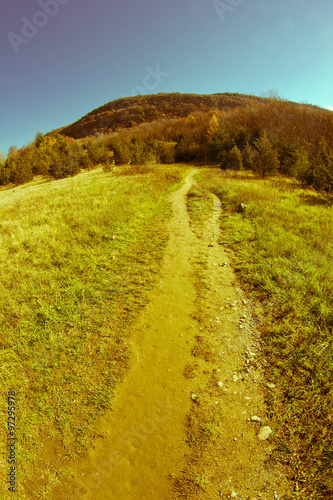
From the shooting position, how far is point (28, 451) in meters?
2.55

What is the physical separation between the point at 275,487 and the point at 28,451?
2636mm

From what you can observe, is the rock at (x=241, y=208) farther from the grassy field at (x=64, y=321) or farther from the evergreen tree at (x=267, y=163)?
the evergreen tree at (x=267, y=163)

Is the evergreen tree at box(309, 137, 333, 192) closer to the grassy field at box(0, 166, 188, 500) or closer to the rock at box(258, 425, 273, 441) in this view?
the grassy field at box(0, 166, 188, 500)

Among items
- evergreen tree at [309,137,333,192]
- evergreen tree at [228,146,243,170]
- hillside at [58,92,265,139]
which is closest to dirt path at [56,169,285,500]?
evergreen tree at [309,137,333,192]

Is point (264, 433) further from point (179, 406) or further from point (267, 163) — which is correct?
point (267, 163)

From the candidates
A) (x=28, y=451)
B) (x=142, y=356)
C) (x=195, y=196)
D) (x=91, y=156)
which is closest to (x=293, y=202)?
(x=195, y=196)

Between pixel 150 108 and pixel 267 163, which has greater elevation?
pixel 150 108

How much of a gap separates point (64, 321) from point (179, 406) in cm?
253

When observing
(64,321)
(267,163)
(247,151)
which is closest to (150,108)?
(247,151)

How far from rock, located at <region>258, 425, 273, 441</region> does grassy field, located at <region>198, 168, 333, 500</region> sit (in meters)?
0.07

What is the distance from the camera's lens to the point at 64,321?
4164 millimetres

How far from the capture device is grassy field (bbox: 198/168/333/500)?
2.31 meters

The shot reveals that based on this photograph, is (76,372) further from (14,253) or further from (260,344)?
(14,253)

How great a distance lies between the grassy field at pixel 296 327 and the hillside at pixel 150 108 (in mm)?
77376
